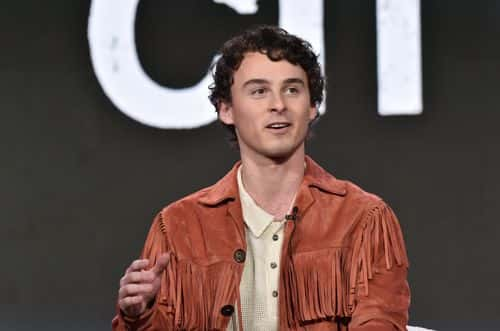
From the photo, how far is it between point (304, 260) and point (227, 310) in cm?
22

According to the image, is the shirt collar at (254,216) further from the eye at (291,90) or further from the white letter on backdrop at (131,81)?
the white letter on backdrop at (131,81)

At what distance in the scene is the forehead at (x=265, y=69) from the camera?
2.35 metres

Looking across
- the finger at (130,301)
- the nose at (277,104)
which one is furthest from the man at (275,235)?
the finger at (130,301)

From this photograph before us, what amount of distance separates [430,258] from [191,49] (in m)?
1.18

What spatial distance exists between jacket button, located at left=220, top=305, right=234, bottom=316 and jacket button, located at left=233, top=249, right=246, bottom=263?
0.11 m

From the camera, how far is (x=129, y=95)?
141 inches

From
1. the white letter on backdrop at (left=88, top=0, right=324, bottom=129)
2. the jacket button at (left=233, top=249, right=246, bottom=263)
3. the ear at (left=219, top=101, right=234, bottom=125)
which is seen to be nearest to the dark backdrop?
the white letter on backdrop at (left=88, top=0, right=324, bottom=129)

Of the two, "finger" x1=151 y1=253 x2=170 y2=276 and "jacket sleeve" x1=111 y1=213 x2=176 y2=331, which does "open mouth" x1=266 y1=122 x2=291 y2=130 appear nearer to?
"jacket sleeve" x1=111 y1=213 x2=176 y2=331

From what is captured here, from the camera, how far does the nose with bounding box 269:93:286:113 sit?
2305mm

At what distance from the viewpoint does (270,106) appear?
2.32 m

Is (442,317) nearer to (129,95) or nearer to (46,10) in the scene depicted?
(129,95)

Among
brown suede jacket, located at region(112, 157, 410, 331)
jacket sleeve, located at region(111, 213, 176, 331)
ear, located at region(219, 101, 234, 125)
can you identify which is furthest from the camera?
ear, located at region(219, 101, 234, 125)

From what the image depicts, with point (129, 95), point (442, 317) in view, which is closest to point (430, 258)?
point (442, 317)

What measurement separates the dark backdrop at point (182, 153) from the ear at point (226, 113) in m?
1.08
